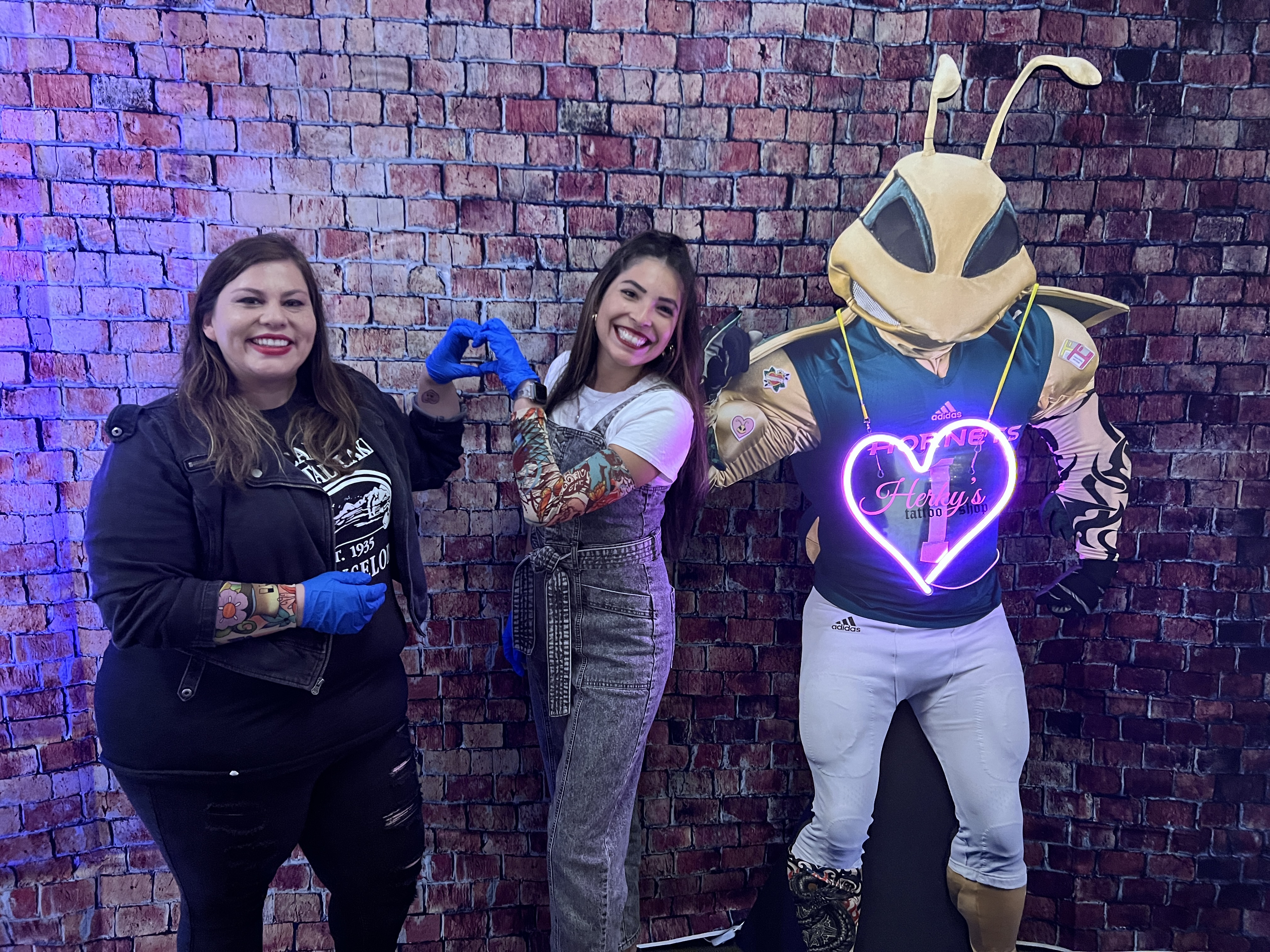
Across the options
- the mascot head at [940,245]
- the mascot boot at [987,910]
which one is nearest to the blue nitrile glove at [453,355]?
the mascot head at [940,245]

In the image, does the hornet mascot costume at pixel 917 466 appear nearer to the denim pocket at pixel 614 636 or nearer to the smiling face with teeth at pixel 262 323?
the denim pocket at pixel 614 636

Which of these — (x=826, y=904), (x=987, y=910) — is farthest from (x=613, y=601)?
(x=987, y=910)

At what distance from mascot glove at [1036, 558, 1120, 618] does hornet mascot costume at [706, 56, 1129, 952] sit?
0.30 m

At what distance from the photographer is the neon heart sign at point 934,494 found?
6.70 feet

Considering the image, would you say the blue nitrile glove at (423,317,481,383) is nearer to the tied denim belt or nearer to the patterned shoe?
the tied denim belt

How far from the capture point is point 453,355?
2.00m

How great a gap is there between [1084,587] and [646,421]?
146 cm

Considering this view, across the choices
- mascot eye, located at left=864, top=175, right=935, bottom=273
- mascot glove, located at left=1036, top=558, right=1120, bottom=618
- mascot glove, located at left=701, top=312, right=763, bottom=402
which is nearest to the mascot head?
mascot eye, located at left=864, top=175, right=935, bottom=273

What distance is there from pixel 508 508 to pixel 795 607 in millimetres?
937

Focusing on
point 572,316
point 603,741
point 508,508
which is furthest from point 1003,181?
point 603,741

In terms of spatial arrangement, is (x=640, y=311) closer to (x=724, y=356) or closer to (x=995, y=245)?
(x=724, y=356)

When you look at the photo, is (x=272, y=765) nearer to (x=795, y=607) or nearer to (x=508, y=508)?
(x=508, y=508)

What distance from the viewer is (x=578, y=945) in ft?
6.06

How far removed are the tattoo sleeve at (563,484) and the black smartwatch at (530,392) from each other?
5.5 inches
